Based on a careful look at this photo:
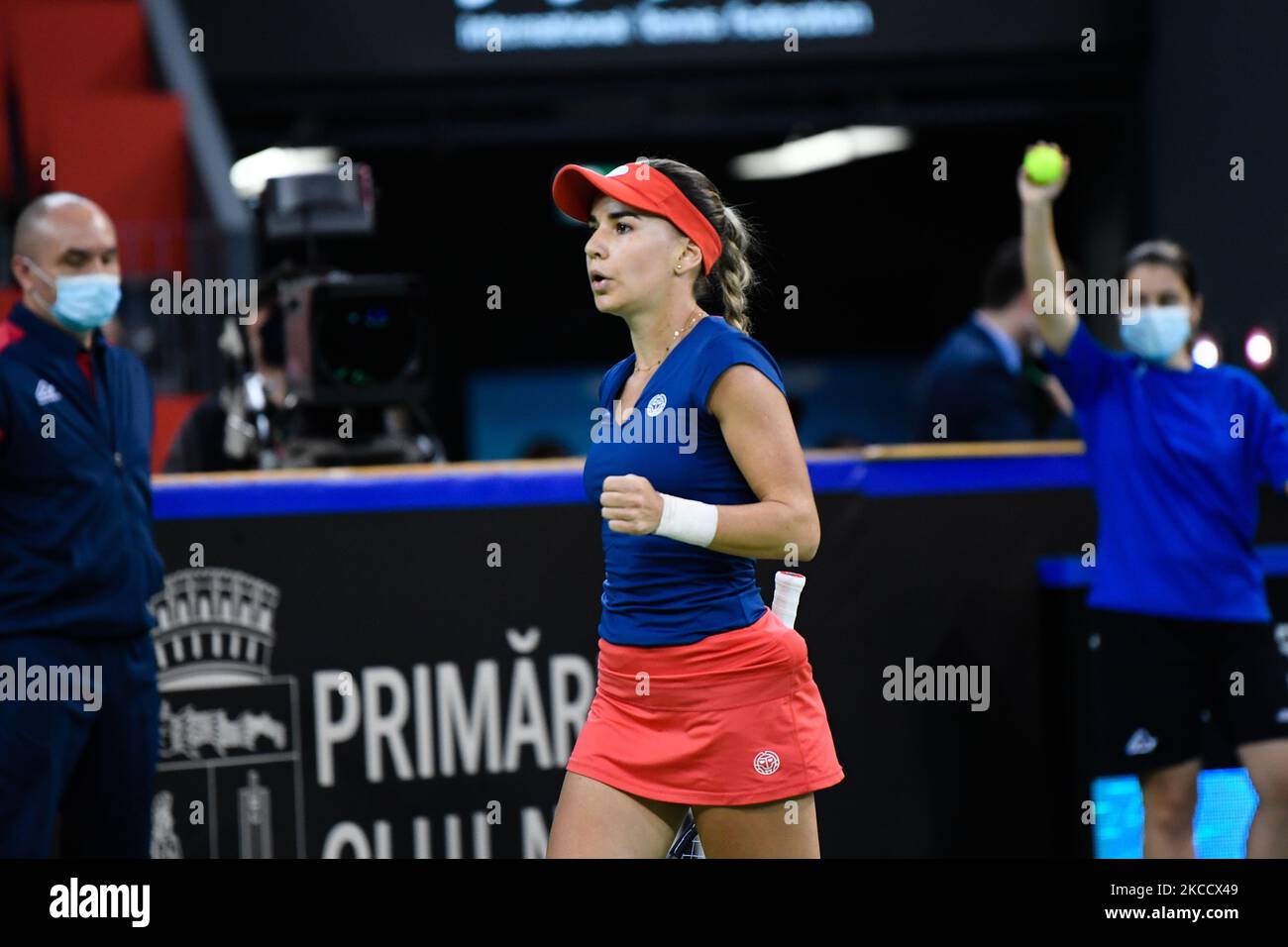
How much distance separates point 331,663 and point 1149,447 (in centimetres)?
231

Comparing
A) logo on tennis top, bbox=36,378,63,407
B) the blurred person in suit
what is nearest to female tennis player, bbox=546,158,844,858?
logo on tennis top, bbox=36,378,63,407

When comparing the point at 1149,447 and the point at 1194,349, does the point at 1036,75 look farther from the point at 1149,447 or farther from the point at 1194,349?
the point at 1149,447

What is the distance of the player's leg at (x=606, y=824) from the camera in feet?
9.51

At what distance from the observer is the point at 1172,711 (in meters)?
4.22

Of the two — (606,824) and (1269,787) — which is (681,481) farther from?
(1269,787)

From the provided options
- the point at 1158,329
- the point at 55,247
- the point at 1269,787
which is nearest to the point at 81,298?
the point at 55,247

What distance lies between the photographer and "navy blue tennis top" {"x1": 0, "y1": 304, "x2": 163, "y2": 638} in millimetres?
3789

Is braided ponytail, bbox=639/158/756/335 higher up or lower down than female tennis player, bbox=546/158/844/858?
higher up

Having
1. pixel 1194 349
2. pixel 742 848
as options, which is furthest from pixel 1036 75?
pixel 742 848

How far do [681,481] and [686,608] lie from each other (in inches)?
8.8

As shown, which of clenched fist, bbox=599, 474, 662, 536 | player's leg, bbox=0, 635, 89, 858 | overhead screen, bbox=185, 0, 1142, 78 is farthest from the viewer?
overhead screen, bbox=185, 0, 1142, 78

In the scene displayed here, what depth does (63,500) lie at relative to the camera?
3836 millimetres

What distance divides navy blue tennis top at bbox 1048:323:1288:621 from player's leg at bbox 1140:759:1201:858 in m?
0.41

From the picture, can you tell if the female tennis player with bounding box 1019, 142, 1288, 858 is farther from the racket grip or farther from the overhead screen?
the overhead screen
